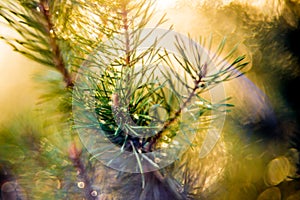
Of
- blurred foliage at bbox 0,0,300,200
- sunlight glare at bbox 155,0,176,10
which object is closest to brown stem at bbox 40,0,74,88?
blurred foliage at bbox 0,0,300,200

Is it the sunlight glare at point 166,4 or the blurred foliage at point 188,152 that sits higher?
the sunlight glare at point 166,4

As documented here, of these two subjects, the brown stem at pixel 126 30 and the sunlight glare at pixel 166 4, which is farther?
the sunlight glare at pixel 166 4

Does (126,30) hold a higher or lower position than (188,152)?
higher

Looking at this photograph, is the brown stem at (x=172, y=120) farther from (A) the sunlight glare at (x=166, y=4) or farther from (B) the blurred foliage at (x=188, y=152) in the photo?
(A) the sunlight glare at (x=166, y=4)

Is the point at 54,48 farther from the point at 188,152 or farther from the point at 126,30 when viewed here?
the point at 188,152

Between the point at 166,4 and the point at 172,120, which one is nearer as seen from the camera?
the point at 172,120

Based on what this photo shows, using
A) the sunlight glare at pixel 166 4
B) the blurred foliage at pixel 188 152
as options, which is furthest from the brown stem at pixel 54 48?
the sunlight glare at pixel 166 4

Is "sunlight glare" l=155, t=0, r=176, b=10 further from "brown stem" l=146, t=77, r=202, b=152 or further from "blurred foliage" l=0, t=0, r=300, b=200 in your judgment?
"brown stem" l=146, t=77, r=202, b=152

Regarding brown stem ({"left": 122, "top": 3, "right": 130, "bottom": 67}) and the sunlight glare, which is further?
the sunlight glare

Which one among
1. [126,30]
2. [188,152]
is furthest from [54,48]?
[188,152]
